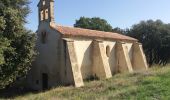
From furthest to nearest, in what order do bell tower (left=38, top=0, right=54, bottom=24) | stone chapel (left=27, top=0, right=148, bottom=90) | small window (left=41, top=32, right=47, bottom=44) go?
1. small window (left=41, top=32, right=47, bottom=44)
2. bell tower (left=38, top=0, right=54, bottom=24)
3. stone chapel (left=27, top=0, right=148, bottom=90)

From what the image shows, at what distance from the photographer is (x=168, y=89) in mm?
14688

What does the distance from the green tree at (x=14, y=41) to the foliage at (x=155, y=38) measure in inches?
1058

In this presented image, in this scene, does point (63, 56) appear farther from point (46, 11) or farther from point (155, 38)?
point (155, 38)

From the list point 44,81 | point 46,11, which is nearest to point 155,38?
point 46,11

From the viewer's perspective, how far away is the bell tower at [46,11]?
2725cm

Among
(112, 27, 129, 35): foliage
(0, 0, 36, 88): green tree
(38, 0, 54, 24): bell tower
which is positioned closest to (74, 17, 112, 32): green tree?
(112, 27, 129, 35): foliage

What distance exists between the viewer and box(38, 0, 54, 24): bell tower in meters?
27.2

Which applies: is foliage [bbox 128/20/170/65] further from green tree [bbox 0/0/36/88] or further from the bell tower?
green tree [bbox 0/0/36/88]

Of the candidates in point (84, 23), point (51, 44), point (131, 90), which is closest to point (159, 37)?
point (84, 23)

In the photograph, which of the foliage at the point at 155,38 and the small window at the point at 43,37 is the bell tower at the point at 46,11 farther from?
the foliage at the point at 155,38

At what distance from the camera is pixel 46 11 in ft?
93.7

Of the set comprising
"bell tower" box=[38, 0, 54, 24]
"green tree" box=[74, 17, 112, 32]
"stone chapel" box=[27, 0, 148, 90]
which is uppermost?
"green tree" box=[74, 17, 112, 32]

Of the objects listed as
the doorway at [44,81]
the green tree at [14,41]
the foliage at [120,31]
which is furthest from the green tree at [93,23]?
the green tree at [14,41]

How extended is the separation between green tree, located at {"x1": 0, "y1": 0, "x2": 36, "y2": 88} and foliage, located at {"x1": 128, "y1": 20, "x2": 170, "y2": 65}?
2688cm
